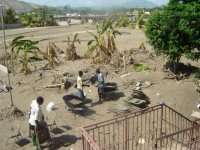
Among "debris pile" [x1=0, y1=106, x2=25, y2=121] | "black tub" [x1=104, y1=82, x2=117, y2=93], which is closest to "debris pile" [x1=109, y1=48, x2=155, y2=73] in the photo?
"black tub" [x1=104, y1=82, x2=117, y2=93]

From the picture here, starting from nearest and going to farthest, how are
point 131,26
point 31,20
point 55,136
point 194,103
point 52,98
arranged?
point 55,136 → point 194,103 → point 52,98 → point 131,26 → point 31,20

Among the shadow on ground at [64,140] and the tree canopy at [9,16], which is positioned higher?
the tree canopy at [9,16]

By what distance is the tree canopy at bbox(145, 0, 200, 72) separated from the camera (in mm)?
12875

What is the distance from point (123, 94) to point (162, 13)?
13.6 ft

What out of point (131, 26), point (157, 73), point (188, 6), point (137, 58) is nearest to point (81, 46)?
point (137, 58)

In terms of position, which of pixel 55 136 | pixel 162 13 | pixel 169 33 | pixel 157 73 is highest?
pixel 162 13

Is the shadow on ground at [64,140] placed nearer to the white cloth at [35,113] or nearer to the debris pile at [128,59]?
the white cloth at [35,113]

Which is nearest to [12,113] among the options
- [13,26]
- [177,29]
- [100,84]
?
[100,84]

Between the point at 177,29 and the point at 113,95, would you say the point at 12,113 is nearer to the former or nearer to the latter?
the point at 113,95

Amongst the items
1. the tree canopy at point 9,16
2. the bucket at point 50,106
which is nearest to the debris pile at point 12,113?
the bucket at point 50,106

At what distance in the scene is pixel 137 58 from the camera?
17.1 m

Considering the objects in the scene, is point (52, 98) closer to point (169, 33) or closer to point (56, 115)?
point (56, 115)

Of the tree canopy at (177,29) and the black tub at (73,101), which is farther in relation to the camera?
the tree canopy at (177,29)

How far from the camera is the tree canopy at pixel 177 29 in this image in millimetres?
12875
